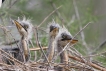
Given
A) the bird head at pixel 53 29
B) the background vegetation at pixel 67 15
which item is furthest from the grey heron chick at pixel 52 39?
the background vegetation at pixel 67 15

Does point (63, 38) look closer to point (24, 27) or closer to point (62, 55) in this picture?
point (62, 55)

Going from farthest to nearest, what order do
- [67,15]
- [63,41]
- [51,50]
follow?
[67,15]
[63,41]
[51,50]

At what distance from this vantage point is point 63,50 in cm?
536

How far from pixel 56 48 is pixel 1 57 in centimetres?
56

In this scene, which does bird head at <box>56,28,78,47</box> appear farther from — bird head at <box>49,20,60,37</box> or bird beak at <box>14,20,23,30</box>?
bird beak at <box>14,20,23,30</box>

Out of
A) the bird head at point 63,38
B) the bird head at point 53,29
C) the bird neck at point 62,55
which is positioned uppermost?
the bird head at point 53,29

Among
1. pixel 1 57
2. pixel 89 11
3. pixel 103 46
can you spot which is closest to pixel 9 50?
pixel 1 57

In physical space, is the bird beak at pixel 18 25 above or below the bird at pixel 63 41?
above

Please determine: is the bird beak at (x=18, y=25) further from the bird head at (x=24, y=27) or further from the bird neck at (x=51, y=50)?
the bird neck at (x=51, y=50)

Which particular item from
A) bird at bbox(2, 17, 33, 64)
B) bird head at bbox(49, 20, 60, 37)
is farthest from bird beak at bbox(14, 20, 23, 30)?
bird head at bbox(49, 20, 60, 37)

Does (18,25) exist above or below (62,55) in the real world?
above

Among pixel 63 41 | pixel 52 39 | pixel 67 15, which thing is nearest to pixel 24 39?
pixel 52 39

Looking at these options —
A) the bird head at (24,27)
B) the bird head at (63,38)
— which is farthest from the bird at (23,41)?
the bird head at (63,38)

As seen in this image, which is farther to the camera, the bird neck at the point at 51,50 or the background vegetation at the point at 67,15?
the background vegetation at the point at 67,15
